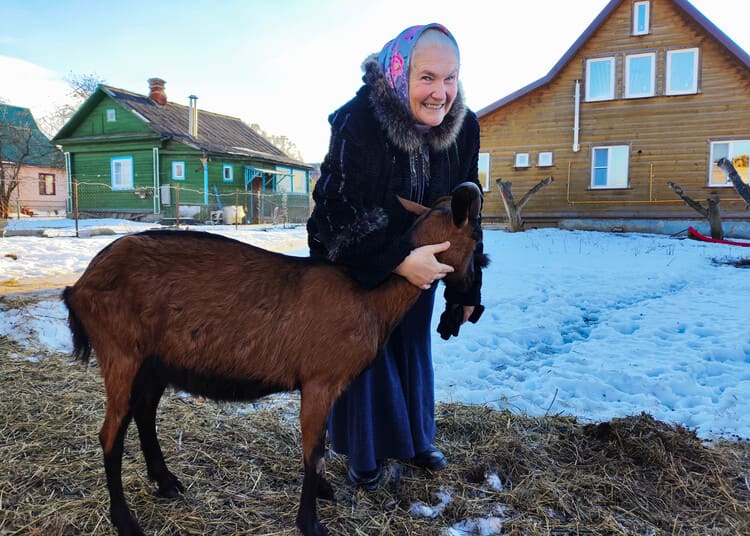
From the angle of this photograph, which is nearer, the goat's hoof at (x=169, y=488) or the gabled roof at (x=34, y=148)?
the goat's hoof at (x=169, y=488)

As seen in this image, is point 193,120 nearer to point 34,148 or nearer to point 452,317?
point 34,148

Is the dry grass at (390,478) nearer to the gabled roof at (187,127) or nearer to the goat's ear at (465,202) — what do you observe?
the goat's ear at (465,202)

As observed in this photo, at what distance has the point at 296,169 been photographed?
106 feet

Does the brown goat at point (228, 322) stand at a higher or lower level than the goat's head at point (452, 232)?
lower

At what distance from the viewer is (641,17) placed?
17.4m

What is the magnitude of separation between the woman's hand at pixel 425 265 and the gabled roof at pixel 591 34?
1813 cm

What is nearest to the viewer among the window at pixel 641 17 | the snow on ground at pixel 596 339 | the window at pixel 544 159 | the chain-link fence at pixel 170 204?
the snow on ground at pixel 596 339

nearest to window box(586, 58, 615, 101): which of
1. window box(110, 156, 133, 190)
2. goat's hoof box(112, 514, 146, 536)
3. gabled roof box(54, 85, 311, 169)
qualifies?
gabled roof box(54, 85, 311, 169)

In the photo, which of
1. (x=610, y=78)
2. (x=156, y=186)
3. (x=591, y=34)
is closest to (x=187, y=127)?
(x=156, y=186)

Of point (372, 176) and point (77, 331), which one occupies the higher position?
point (372, 176)

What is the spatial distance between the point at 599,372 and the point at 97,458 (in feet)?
12.8

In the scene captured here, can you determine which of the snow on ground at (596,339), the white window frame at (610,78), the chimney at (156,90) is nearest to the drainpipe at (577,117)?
the white window frame at (610,78)

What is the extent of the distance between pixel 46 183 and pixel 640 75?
137 feet

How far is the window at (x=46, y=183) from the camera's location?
132ft
